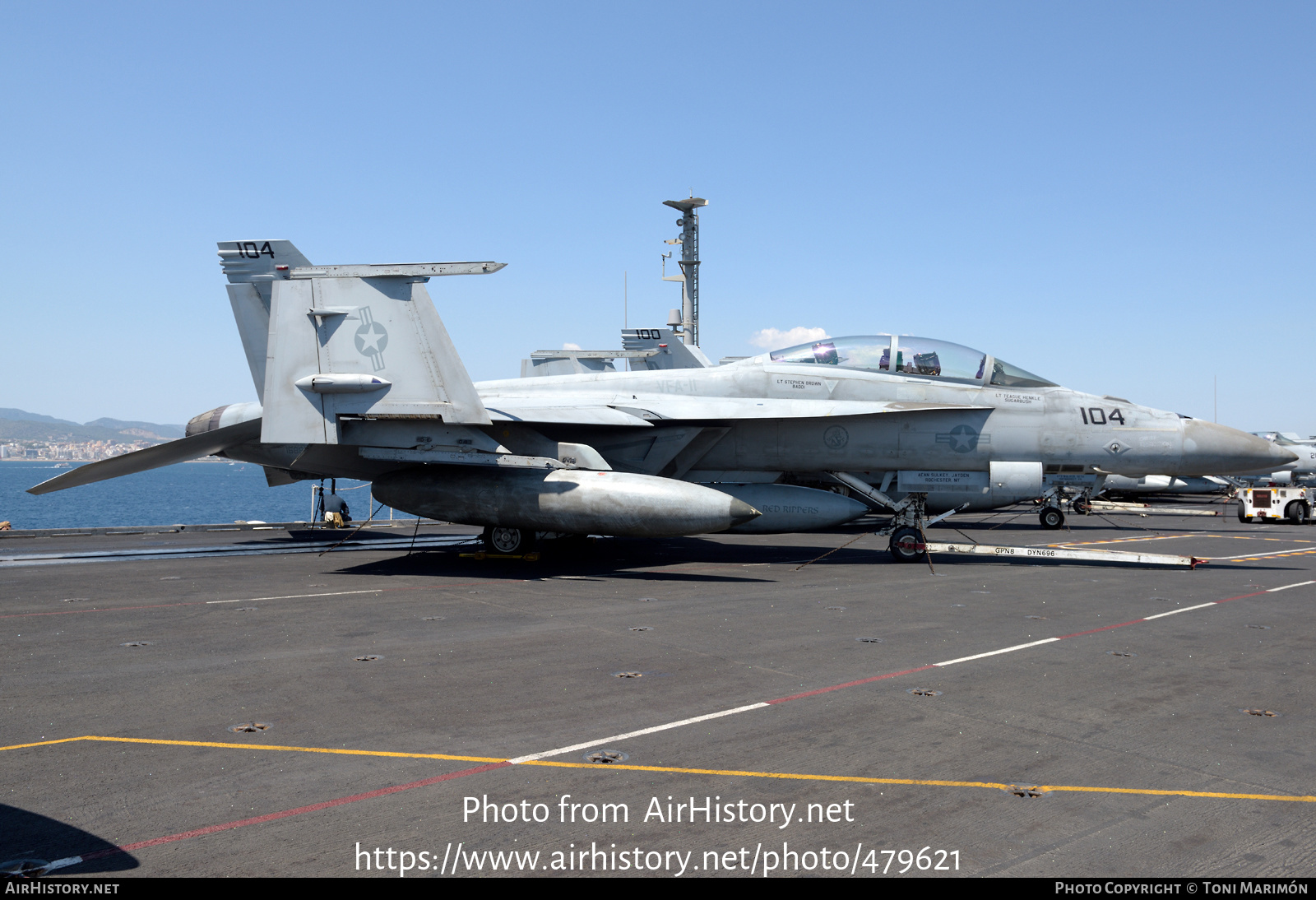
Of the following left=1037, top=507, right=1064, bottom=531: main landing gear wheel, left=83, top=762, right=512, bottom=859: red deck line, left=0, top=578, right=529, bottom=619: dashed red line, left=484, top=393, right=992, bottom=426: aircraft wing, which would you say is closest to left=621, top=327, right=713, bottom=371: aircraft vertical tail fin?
left=1037, top=507, right=1064, bottom=531: main landing gear wheel

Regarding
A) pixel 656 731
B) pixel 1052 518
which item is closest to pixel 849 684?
pixel 656 731

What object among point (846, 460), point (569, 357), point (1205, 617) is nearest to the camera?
point (1205, 617)

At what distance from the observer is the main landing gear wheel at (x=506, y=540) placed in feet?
46.5

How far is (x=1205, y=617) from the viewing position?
9266 mm

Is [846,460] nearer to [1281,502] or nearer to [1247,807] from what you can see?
[1247,807]

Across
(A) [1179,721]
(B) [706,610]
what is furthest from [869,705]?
(B) [706,610]

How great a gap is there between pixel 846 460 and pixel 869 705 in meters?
8.83

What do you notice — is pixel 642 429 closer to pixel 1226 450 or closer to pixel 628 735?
pixel 1226 450

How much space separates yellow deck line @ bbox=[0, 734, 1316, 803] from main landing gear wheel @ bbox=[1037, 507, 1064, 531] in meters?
20.7

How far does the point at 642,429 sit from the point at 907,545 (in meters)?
5.03

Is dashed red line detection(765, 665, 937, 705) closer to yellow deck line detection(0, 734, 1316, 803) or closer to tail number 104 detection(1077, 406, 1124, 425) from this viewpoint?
yellow deck line detection(0, 734, 1316, 803)

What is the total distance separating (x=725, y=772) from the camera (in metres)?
4.40

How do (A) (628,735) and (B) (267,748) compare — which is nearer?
(B) (267,748)
